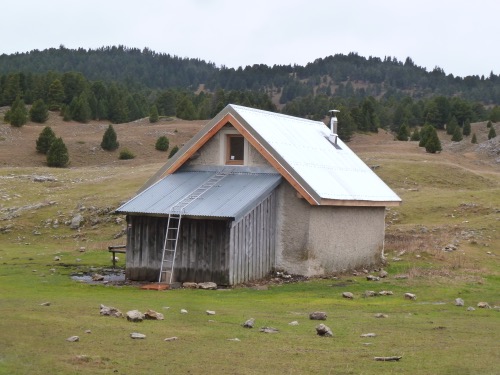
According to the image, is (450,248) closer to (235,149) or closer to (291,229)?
(291,229)

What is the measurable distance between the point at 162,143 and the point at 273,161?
73.0 metres

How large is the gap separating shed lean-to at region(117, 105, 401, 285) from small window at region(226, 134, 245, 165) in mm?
37

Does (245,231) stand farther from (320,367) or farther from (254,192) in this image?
(320,367)

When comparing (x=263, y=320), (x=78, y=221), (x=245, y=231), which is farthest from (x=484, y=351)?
(x=78, y=221)

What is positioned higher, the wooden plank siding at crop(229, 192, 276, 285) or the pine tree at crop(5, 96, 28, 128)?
the pine tree at crop(5, 96, 28, 128)

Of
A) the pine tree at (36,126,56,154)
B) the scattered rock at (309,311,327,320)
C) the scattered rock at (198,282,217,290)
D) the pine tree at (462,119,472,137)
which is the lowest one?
the scattered rock at (198,282,217,290)

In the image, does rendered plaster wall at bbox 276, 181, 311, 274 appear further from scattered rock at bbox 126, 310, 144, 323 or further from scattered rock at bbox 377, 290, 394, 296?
scattered rock at bbox 126, 310, 144, 323

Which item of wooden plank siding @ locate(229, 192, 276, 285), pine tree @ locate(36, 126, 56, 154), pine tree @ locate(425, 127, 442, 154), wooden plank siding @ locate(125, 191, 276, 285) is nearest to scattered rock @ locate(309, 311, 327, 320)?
wooden plank siding @ locate(125, 191, 276, 285)

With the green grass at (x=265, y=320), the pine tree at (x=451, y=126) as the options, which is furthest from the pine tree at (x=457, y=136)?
the green grass at (x=265, y=320)

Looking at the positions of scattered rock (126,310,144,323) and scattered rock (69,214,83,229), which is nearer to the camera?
scattered rock (126,310,144,323)

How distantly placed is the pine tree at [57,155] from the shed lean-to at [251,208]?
5429cm

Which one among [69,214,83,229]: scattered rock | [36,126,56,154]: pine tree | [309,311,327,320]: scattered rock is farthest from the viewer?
[36,126,56,154]: pine tree

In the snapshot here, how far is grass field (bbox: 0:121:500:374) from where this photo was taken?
14.2m

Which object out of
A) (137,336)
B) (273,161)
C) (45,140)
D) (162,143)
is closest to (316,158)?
(273,161)
